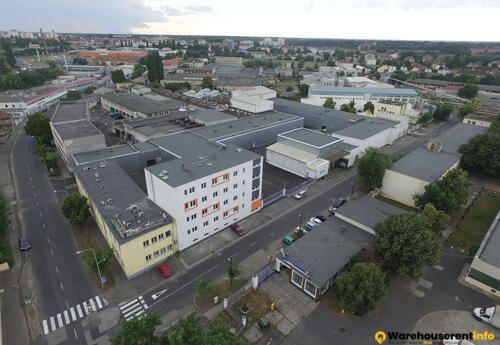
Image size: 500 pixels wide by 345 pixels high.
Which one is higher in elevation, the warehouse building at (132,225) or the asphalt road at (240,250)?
the warehouse building at (132,225)

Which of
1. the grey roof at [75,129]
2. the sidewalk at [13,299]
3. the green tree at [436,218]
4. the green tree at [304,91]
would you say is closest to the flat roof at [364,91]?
the green tree at [304,91]

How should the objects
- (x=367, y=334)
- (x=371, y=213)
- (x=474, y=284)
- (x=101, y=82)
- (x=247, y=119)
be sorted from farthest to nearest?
→ (x=101, y=82) < (x=247, y=119) < (x=371, y=213) < (x=474, y=284) < (x=367, y=334)

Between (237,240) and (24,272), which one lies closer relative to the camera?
(24,272)

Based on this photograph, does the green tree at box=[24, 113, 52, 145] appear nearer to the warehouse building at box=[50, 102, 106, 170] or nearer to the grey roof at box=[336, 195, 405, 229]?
the warehouse building at box=[50, 102, 106, 170]

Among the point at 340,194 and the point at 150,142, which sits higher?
the point at 150,142

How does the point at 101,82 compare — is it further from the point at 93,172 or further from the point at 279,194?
the point at 279,194

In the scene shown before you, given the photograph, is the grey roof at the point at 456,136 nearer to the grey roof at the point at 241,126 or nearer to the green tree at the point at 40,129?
the grey roof at the point at 241,126

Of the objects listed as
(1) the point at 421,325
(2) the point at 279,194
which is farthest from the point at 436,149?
(1) the point at 421,325

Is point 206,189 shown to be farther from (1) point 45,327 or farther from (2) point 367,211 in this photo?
(2) point 367,211
